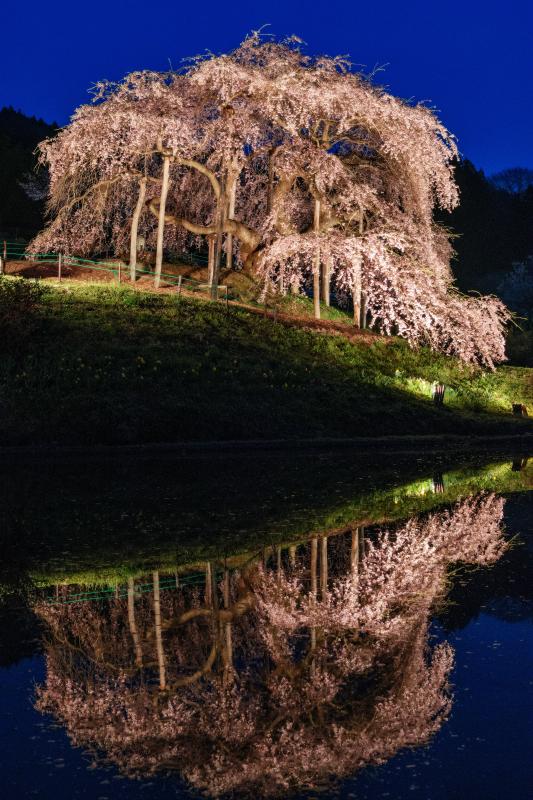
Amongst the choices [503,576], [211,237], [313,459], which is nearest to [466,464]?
[313,459]

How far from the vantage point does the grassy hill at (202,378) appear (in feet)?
78.8

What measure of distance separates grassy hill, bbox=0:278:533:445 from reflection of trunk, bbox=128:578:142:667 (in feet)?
46.6

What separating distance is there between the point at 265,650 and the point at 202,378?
68.8 feet

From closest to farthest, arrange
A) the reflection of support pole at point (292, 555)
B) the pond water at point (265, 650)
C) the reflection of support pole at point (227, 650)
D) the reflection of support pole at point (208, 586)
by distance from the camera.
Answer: the pond water at point (265, 650) < the reflection of support pole at point (227, 650) < the reflection of support pole at point (208, 586) < the reflection of support pole at point (292, 555)

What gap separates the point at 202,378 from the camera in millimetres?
27719

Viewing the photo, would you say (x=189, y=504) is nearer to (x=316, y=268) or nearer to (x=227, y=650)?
(x=227, y=650)

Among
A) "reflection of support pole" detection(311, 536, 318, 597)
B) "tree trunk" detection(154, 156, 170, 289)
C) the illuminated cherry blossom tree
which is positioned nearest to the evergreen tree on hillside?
the illuminated cherry blossom tree

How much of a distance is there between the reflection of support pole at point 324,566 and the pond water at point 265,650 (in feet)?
0.13

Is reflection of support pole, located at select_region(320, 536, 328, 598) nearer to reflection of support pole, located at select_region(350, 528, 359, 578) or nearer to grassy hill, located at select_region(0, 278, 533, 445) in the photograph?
reflection of support pole, located at select_region(350, 528, 359, 578)

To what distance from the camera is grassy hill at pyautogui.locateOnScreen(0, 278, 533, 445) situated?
24031 mm

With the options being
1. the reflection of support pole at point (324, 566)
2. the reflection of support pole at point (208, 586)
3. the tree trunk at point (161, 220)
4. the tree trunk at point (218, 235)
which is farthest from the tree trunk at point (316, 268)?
the reflection of support pole at point (208, 586)

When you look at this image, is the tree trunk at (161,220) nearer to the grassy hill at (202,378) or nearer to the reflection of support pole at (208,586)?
the grassy hill at (202,378)

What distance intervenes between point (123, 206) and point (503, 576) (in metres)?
38.5

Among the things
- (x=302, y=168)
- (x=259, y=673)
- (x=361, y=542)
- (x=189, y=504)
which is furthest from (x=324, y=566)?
(x=302, y=168)
